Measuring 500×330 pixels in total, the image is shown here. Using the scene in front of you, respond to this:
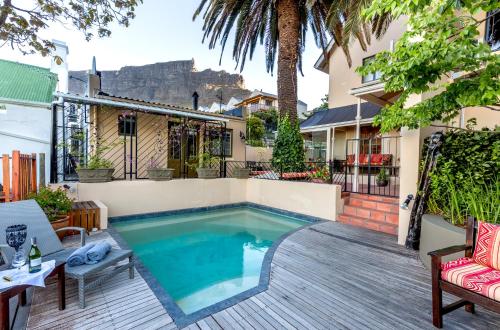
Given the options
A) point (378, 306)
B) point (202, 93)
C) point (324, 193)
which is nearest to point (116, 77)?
point (202, 93)

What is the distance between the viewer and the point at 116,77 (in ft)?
176

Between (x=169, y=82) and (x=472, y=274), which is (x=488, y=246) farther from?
(x=169, y=82)

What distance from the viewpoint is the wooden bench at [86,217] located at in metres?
5.30

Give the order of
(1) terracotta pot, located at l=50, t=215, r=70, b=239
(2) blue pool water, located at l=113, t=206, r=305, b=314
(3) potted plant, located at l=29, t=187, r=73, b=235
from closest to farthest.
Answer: (2) blue pool water, located at l=113, t=206, r=305, b=314
(1) terracotta pot, located at l=50, t=215, r=70, b=239
(3) potted plant, located at l=29, t=187, r=73, b=235

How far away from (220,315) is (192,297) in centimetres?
114

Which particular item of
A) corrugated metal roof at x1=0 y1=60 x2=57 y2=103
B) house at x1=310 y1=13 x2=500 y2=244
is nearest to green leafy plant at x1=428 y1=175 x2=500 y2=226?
house at x1=310 y1=13 x2=500 y2=244

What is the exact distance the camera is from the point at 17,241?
242cm

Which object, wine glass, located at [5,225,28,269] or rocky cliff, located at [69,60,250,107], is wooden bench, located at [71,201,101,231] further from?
rocky cliff, located at [69,60,250,107]

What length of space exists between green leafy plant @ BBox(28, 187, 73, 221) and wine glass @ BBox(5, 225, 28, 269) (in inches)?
104

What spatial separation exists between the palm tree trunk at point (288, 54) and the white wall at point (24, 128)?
411 inches

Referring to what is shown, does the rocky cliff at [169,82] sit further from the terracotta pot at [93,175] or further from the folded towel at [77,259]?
the folded towel at [77,259]

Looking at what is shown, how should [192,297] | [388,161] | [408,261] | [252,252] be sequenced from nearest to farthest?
[192,297], [408,261], [252,252], [388,161]

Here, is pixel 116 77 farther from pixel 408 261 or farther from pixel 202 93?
pixel 408 261

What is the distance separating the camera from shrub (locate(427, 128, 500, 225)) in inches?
138
